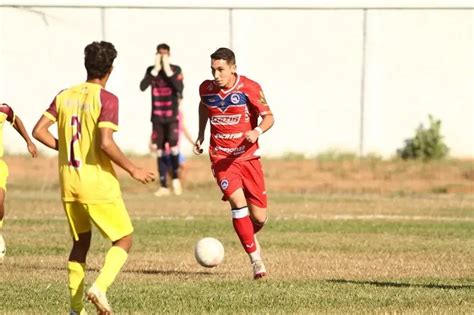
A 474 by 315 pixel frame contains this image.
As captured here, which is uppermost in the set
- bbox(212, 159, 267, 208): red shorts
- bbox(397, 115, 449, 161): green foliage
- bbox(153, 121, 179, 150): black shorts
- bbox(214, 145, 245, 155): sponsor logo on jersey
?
bbox(214, 145, 245, 155): sponsor logo on jersey

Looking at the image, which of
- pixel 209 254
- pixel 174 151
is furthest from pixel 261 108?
pixel 174 151

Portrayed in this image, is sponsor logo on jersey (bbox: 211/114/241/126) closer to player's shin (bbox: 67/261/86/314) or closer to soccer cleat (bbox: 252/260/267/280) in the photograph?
soccer cleat (bbox: 252/260/267/280)

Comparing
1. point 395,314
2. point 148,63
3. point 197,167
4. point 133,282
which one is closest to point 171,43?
point 148,63

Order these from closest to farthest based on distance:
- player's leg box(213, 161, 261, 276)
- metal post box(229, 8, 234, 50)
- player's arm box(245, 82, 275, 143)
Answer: player's arm box(245, 82, 275, 143) → player's leg box(213, 161, 261, 276) → metal post box(229, 8, 234, 50)

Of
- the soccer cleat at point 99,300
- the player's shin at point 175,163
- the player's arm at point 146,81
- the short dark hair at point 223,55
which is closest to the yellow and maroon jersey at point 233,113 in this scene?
the short dark hair at point 223,55

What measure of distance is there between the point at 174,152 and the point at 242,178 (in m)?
11.7

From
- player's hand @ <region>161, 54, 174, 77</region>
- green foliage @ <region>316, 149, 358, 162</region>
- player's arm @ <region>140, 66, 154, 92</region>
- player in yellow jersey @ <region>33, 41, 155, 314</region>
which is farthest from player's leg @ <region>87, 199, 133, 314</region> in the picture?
Result: green foliage @ <region>316, 149, 358, 162</region>

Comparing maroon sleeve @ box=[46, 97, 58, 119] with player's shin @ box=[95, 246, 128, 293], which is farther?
maroon sleeve @ box=[46, 97, 58, 119]

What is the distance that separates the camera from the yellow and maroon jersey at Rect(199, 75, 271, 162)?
42.5 feet

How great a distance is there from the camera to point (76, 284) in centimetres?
947

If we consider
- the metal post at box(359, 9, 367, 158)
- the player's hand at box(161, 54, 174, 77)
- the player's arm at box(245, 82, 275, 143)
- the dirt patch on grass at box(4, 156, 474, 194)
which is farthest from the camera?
the metal post at box(359, 9, 367, 158)

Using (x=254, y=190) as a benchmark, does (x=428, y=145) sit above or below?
below

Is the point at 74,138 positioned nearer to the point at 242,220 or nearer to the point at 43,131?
the point at 43,131

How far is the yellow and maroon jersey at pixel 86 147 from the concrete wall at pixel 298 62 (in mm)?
21303
